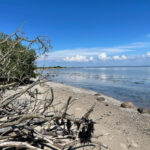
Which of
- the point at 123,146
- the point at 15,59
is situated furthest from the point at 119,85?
the point at 15,59

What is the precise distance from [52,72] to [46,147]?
212 cm

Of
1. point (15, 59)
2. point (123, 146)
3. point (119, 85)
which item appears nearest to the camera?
point (123, 146)

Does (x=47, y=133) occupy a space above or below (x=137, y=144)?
above

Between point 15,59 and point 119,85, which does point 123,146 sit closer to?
point 15,59

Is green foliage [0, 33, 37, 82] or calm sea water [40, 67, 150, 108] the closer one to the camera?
green foliage [0, 33, 37, 82]

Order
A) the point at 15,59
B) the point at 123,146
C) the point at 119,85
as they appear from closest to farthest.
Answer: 1. the point at 123,146
2. the point at 15,59
3. the point at 119,85

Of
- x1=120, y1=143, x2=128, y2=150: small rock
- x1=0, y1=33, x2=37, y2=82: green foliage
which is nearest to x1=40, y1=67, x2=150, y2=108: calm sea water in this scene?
x1=0, y1=33, x2=37, y2=82: green foliage

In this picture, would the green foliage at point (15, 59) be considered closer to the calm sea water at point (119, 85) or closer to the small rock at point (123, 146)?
the calm sea water at point (119, 85)

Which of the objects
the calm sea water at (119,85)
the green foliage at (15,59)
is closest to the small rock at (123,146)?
the calm sea water at (119,85)

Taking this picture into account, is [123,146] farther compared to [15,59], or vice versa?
[15,59]

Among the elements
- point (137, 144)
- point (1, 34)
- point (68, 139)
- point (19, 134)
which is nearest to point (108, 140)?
point (137, 144)

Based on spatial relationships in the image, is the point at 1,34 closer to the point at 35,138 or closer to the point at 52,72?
the point at 52,72

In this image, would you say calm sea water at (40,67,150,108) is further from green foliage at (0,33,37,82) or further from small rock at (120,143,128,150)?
small rock at (120,143,128,150)

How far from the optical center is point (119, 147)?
4359 mm
